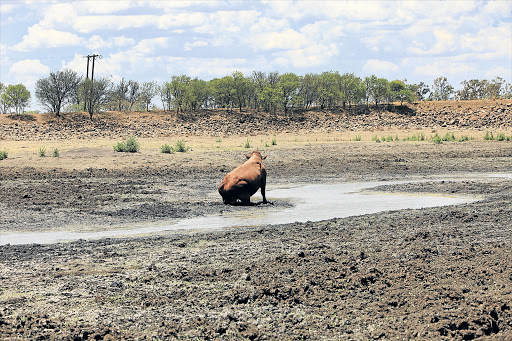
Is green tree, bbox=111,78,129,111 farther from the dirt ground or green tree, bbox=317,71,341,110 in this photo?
the dirt ground

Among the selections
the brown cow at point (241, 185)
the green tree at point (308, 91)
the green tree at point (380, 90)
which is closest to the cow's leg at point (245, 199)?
the brown cow at point (241, 185)

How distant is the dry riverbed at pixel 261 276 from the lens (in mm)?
6953

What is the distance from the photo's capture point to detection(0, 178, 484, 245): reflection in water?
13.4 meters

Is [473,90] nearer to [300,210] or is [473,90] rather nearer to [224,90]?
[224,90]

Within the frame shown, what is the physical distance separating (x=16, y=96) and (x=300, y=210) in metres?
63.2

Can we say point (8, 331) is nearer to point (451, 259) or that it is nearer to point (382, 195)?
point (451, 259)

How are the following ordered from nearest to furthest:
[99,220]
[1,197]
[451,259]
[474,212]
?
[451,259] < [474,212] < [99,220] < [1,197]

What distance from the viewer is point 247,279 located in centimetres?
865

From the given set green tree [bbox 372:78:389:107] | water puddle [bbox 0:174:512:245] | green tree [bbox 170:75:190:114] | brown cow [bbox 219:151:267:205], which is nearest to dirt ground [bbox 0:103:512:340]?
brown cow [bbox 219:151:267:205]

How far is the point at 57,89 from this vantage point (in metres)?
70.1

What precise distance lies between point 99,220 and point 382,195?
9.05 m

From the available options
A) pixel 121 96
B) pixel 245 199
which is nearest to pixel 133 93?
pixel 121 96

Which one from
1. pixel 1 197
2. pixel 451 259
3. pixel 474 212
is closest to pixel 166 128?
pixel 1 197

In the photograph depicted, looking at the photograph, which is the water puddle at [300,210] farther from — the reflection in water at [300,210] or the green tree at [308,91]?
the green tree at [308,91]
